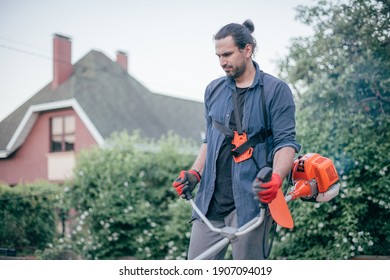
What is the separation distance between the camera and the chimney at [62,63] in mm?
7768

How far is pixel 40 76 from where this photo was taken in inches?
258

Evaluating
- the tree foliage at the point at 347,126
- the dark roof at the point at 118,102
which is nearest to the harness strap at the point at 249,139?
the tree foliage at the point at 347,126

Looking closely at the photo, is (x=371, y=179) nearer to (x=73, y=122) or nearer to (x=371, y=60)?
(x=371, y=60)

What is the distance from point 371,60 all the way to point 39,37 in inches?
125

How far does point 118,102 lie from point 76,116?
1.53 meters

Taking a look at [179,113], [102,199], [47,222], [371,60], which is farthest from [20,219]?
[179,113]

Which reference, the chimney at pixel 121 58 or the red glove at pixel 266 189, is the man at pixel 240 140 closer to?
the red glove at pixel 266 189

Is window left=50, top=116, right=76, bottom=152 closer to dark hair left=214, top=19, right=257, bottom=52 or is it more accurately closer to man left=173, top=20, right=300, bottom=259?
man left=173, top=20, right=300, bottom=259

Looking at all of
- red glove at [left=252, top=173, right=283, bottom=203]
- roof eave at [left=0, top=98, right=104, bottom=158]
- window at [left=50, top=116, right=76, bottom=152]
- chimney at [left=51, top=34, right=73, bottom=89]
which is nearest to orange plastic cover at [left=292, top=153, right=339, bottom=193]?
red glove at [left=252, top=173, right=283, bottom=203]

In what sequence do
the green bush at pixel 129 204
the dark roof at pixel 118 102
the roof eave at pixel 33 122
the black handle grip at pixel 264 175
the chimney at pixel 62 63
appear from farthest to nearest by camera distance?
the dark roof at pixel 118 102, the chimney at pixel 62 63, the roof eave at pixel 33 122, the green bush at pixel 129 204, the black handle grip at pixel 264 175

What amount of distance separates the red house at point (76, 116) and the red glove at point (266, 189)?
4.05 metres

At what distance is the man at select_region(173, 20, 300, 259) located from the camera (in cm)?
240

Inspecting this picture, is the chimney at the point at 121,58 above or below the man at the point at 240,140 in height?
above

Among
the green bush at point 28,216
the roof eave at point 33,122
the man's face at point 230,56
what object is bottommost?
the green bush at point 28,216
